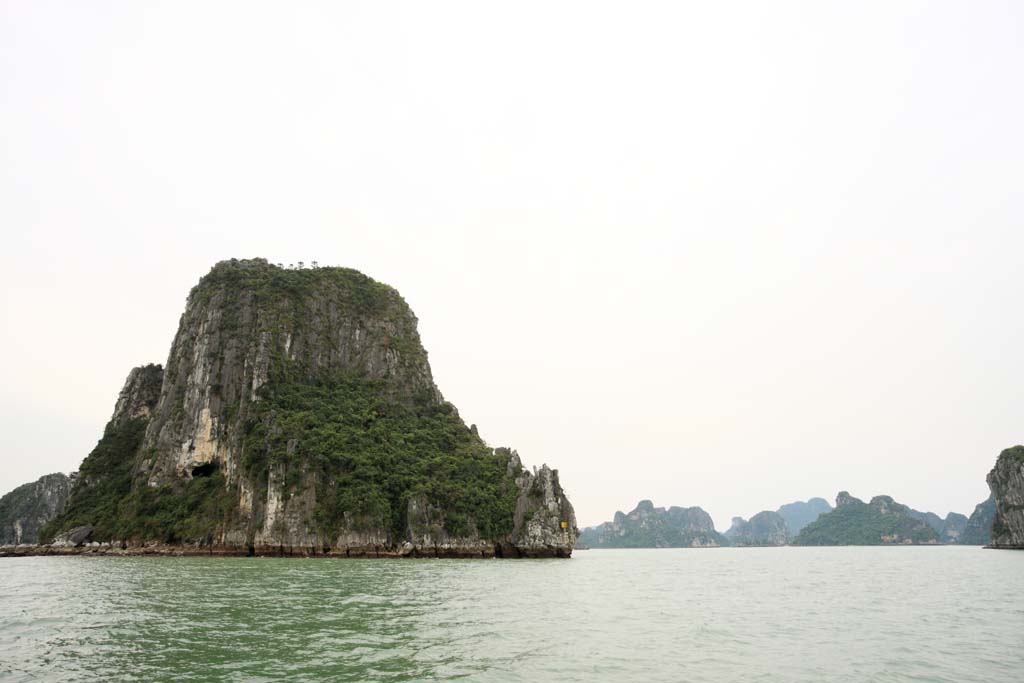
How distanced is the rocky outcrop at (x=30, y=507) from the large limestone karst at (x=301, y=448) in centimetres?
5518

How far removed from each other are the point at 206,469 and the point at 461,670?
323ft

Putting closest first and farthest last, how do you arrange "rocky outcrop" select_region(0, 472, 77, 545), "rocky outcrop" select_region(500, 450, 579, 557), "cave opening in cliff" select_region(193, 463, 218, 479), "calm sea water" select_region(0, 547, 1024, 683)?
"calm sea water" select_region(0, 547, 1024, 683) → "rocky outcrop" select_region(500, 450, 579, 557) → "cave opening in cliff" select_region(193, 463, 218, 479) → "rocky outcrop" select_region(0, 472, 77, 545)

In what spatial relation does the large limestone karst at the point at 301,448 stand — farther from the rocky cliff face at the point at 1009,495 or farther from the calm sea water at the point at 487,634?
the rocky cliff face at the point at 1009,495

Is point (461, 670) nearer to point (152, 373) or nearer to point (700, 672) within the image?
point (700, 672)

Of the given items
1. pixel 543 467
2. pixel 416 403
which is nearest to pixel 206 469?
pixel 416 403

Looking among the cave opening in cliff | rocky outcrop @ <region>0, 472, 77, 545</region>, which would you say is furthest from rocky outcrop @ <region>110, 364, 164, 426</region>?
rocky outcrop @ <region>0, 472, 77, 545</region>

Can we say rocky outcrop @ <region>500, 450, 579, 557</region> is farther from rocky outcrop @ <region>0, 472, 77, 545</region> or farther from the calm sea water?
rocky outcrop @ <region>0, 472, 77, 545</region>

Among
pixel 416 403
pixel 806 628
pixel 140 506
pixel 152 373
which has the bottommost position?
pixel 806 628

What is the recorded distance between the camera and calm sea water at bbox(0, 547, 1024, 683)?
48.5 feet

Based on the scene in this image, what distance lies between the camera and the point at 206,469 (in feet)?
329

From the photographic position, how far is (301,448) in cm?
8825

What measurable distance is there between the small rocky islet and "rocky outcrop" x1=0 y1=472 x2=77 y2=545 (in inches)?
2080

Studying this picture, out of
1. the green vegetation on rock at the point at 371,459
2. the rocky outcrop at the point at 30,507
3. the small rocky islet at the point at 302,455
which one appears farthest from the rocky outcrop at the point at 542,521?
the rocky outcrop at the point at 30,507

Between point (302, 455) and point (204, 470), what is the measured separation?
77.8 feet
